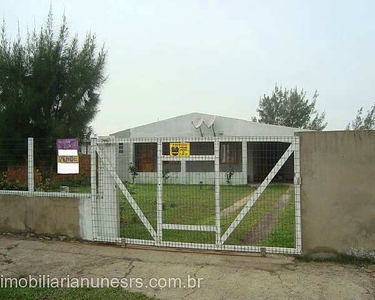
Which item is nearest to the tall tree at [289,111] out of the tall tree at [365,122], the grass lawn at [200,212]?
the tall tree at [365,122]

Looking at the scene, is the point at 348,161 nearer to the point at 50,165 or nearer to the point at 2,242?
the point at 50,165

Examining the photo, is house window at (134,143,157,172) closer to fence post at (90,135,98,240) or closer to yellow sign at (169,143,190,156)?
yellow sign at (169,143,190,156)

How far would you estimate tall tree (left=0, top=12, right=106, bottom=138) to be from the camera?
10159 mm

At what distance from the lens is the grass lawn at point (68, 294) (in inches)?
174

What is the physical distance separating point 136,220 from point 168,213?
1590mm

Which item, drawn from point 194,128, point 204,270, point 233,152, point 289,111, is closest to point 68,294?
point 204,270

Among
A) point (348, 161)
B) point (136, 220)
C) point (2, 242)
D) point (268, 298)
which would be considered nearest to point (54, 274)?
point (2, 242)

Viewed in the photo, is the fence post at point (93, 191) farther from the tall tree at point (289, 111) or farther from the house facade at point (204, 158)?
the tall tree at point (289, 111)

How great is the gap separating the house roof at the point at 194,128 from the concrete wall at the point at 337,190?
16235 millimetres

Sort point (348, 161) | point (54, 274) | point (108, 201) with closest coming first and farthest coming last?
1. point (54, 274)
2. point (348, 161)
3. point (108, 201)

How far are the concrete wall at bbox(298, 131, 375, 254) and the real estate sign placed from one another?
4.23 metres

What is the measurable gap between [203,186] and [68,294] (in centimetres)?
525

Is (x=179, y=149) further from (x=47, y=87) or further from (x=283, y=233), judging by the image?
(x=47, y=87)

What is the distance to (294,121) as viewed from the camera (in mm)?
49000
